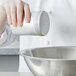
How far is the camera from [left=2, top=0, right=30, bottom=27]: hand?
0.66m

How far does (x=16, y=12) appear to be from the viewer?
0.70m

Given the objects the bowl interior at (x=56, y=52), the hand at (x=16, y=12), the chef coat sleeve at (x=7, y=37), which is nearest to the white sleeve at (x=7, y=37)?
the chef coat sleeve at (x=7, y=37)

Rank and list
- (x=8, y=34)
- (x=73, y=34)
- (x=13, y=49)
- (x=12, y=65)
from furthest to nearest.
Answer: (x=12, y=65)
(x=13, y=49)
(x=8, y=34)
(x=73, y=34)

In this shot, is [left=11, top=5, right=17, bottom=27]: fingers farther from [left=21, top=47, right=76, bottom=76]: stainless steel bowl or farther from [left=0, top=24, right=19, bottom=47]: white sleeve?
[left=0, top=24, right=19, bottom=47]: white sleeve

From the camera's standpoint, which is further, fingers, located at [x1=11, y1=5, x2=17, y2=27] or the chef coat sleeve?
the chef coat sleeve

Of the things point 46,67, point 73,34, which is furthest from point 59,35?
point 46,67

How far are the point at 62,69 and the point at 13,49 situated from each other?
1.42 meters

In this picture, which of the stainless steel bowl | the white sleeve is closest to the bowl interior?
the stainless steel bowl

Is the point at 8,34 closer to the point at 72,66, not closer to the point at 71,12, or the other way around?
the point at 71,12

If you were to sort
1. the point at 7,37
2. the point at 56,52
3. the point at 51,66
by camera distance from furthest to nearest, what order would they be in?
the point at 7,37 < the point at 56,52 < the point at 51,66

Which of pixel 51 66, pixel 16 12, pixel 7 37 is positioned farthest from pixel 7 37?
pixel 51 66

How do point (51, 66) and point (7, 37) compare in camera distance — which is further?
point (7, 37)

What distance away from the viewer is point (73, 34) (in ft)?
2.86

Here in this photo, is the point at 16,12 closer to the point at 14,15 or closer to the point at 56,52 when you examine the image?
the point at 14,15
